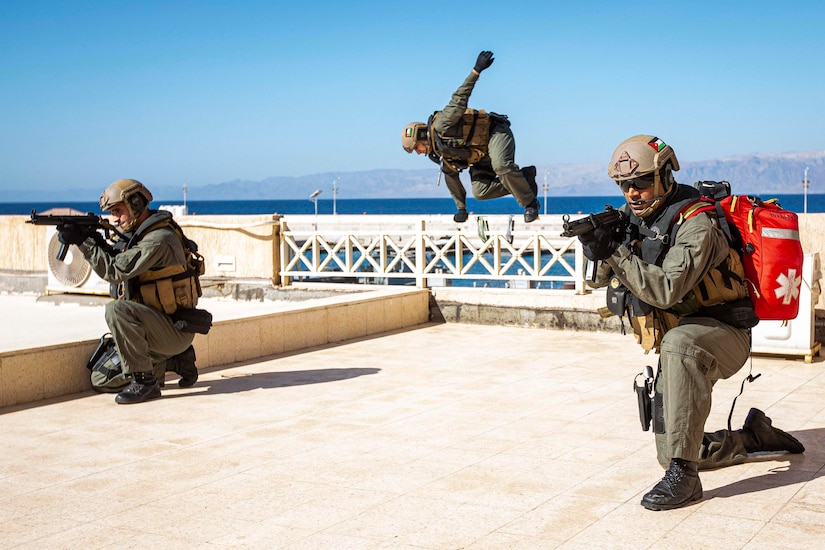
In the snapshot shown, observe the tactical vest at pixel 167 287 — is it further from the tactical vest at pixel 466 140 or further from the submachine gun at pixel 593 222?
the submachine gun at pixel 593 222

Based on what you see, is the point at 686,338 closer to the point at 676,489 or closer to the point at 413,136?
the point at 676,489

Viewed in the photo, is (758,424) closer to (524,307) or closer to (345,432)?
(345,432)

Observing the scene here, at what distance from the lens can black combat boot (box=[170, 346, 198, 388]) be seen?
7.40 metres

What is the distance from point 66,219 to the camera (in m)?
6.82

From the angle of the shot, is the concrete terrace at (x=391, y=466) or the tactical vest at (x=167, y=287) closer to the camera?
the concrete terrace at (x=391, y=466)

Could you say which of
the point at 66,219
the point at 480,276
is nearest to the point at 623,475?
the point at 66,219

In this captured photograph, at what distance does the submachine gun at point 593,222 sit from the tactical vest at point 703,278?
14 cm

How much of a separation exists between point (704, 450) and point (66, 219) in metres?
4.35

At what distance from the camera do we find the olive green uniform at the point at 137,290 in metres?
6.77

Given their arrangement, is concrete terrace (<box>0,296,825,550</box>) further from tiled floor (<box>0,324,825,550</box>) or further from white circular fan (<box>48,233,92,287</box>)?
white circular fan (<box>48,233,92,287</box>)

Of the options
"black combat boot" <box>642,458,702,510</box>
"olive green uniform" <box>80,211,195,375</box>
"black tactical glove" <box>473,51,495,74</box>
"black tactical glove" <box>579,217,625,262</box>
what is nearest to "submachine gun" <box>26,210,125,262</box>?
"olive green uniform" <box>80,211,195,375</box>

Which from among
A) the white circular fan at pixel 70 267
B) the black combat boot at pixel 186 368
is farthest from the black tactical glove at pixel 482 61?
the white circular fan at pixel 70 267

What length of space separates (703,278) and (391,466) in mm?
1839

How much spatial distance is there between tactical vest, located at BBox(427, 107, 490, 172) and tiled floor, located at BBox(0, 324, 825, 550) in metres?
1.72
